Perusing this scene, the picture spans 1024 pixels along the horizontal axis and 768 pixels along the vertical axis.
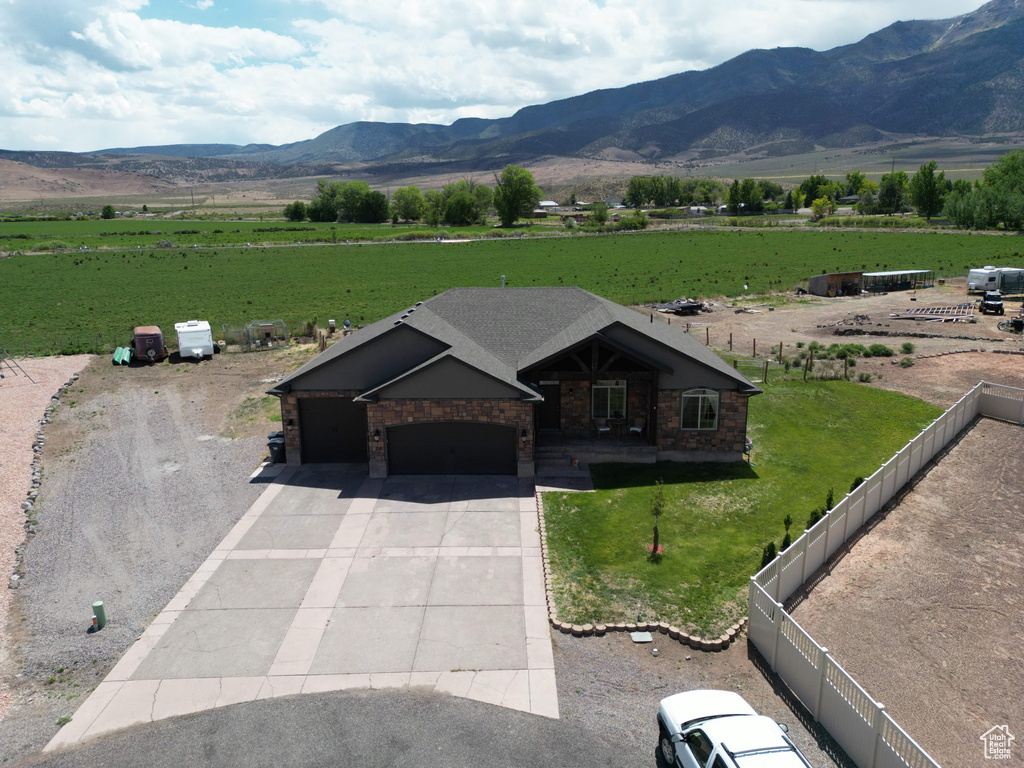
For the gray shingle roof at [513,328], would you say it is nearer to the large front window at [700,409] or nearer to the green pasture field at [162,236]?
the large front window at [700,409]

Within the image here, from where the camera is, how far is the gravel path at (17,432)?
1838 centimetres

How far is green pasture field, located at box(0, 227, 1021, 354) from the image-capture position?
184ft

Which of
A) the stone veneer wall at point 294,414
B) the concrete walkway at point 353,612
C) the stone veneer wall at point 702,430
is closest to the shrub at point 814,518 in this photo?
the stone veneer wall at point 702,430

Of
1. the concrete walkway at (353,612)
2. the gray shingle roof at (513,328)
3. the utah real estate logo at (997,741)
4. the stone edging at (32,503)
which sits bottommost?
→ the utah real estate logo at (997,741)

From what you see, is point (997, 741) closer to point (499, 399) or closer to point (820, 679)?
point (820, 679)

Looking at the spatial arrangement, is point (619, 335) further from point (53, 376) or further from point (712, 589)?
point (53, 376)

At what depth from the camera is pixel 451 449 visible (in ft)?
78.3

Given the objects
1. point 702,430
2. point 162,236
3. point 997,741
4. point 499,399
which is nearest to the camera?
point 997,741

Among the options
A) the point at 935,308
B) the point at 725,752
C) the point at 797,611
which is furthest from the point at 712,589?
the point at 935,308

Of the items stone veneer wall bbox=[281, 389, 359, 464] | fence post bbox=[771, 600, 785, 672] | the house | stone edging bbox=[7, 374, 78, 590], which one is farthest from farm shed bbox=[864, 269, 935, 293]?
stone edging bbox=[7, 374, 78, 590]

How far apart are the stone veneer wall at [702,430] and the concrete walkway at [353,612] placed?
6015 millimetres

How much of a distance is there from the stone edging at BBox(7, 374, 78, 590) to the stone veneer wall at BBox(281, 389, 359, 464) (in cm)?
795

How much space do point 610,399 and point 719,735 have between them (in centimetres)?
1615

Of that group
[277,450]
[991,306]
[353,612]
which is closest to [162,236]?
[277,450]
